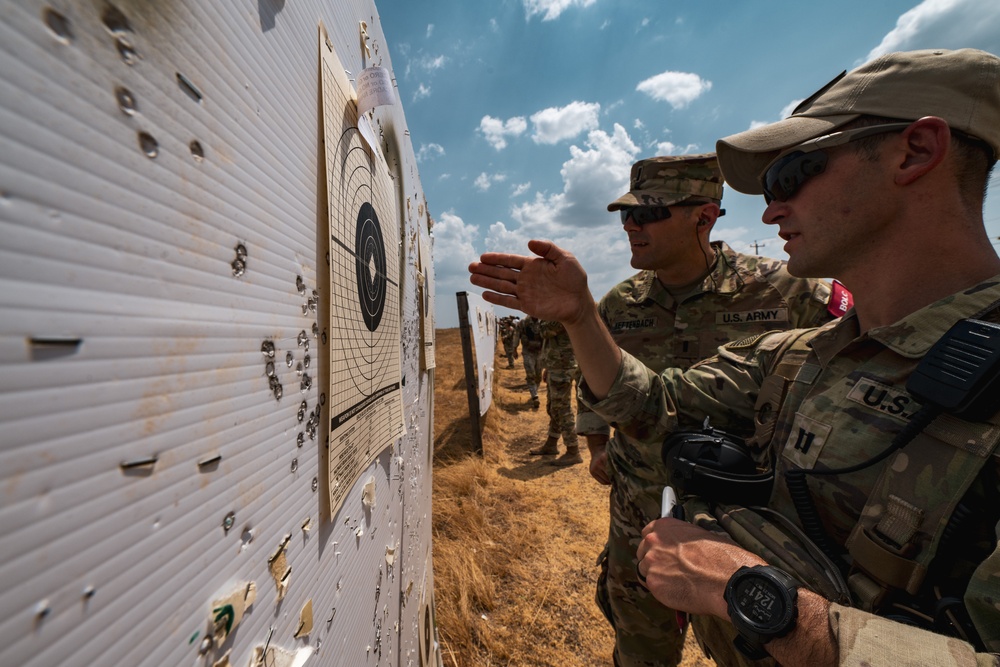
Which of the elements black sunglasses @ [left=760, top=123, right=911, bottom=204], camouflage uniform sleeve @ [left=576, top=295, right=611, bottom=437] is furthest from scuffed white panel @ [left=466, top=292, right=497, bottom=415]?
black sunglasses @ [left=760, top=123, right=911, bottom=204]

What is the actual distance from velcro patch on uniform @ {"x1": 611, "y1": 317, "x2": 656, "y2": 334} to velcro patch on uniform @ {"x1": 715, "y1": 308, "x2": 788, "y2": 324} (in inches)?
11.1

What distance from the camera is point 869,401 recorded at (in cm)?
78

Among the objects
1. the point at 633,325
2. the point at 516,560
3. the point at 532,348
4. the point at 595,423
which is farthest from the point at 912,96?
the point at 532,348

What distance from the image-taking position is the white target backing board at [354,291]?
0.57 metres

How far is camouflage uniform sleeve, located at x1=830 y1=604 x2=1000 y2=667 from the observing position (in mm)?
512

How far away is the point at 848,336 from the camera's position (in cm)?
93

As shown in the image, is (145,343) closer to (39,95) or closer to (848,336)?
(39,95)

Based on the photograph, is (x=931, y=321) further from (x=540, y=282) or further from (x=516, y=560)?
(x=516, y=560)

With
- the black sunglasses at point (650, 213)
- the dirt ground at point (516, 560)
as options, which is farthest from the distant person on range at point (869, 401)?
the dirt ground at point (516, 560)

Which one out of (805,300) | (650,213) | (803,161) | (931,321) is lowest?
(931,321)

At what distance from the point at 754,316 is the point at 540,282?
3.48 feet

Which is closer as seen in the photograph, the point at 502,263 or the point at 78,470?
the point at 78,470

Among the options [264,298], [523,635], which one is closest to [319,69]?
[264,298]

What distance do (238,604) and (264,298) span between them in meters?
0.28
